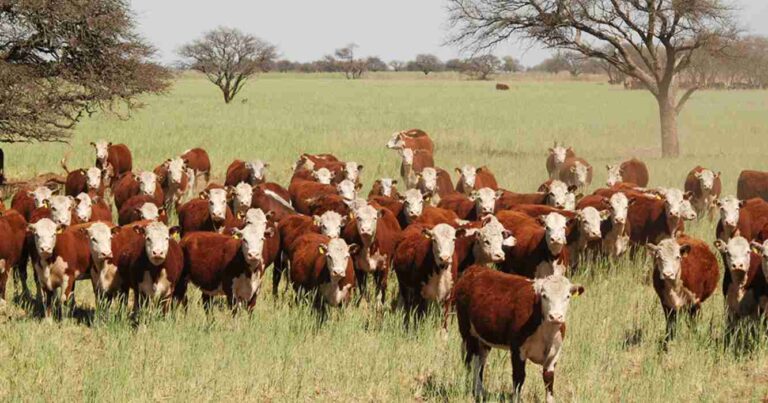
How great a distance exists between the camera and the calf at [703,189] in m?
16.2

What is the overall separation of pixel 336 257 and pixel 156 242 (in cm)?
192

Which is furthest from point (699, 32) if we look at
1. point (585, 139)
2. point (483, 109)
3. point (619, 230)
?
point (483, 109)

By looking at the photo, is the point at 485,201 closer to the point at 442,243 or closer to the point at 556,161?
the point at 442,243

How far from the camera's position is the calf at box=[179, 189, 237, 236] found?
12.5 meters

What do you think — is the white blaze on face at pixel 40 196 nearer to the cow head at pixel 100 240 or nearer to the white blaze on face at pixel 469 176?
the cow head at pixel 100 240

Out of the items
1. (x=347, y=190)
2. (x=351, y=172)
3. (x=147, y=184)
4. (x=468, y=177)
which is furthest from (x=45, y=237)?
(x=468, y=177)

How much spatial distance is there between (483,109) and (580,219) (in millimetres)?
42815

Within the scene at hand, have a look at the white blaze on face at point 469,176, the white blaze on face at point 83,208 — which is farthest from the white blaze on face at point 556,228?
the white blaze on face at point 469,176

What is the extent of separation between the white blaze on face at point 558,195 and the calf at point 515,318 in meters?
6.01

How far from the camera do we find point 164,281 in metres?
9.77

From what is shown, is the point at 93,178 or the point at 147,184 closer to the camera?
the point at 147,184

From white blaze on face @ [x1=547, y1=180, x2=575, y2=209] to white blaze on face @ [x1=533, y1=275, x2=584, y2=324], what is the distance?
6.94 m

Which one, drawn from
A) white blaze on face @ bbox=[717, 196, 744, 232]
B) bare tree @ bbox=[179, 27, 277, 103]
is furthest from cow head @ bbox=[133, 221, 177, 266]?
bare tree @ bbox=[179, 27, 277, 103]

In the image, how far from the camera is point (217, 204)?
1252cm
